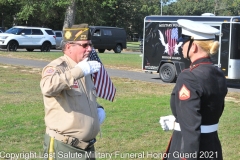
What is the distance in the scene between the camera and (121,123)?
30.7ft

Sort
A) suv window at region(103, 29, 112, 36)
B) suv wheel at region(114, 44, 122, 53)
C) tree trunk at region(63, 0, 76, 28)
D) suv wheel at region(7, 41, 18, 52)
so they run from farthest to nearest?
tree trunk at region(63, 0, 76, 28)
suv wheel at region(114, 44, 122, 53)
suv window at region(103, 29, 112, 36)
suv wheel at region(7, 41, 18, 52)

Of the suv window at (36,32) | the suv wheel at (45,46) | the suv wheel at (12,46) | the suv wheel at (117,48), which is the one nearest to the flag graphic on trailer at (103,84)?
the suv wheel at (12,46)

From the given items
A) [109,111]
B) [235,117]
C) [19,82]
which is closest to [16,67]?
[19,82]

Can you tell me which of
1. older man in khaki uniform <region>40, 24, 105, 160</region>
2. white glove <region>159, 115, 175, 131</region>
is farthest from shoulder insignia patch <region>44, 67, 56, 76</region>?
white glove <region>159, 115, 175, 131</region>

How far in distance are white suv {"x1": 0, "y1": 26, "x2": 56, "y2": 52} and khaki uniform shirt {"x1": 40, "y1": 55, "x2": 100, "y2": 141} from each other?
2906 cm

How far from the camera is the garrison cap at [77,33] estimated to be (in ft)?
14.2

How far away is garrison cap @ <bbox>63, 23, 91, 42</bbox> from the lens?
4.32m

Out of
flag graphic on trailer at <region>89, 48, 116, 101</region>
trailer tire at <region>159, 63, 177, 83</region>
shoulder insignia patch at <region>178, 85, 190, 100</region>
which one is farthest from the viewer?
trailer tire at <region>159, 63, 177, 83</region>

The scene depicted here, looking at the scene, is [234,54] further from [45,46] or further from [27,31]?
[45,46]

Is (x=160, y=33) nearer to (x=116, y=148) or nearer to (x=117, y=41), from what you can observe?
(x=116, y=148)

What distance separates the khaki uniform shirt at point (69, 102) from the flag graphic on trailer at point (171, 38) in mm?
13598

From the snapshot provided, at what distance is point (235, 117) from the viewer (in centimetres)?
1066

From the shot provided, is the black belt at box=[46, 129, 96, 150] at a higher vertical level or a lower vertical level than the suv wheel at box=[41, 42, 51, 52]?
higher

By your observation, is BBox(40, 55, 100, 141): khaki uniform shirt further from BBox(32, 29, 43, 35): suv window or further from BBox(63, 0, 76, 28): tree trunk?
BBox(63, 0, 76, 28): tree trunk
